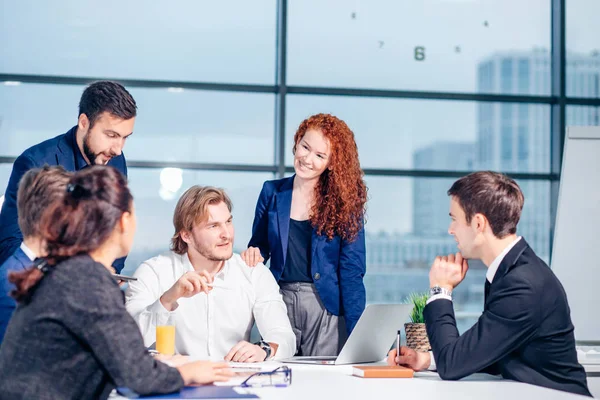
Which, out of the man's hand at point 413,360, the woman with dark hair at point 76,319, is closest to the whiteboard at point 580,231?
the man's hand at point 413,360

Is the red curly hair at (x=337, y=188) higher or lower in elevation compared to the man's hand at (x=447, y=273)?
higher

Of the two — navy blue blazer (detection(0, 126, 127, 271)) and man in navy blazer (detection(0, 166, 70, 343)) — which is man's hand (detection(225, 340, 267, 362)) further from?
man in navy blazer (detection(0, 166, 70, 343))

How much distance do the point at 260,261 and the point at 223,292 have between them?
0.21 meters

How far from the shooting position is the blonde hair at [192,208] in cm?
300

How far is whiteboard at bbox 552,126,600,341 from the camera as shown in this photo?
4.12 metres

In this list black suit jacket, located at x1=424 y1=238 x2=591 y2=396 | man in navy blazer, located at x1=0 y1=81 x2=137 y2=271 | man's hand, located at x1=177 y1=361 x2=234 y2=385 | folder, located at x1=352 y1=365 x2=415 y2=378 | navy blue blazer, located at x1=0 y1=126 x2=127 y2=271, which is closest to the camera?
man's hand, located at x1=177 y1=361 x2=234 y2=385

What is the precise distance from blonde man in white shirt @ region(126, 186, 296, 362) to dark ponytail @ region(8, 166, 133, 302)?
1082mm

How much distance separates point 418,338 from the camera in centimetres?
272

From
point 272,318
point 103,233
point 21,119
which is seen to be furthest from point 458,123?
point 103,233

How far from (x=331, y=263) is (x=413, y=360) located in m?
0.86

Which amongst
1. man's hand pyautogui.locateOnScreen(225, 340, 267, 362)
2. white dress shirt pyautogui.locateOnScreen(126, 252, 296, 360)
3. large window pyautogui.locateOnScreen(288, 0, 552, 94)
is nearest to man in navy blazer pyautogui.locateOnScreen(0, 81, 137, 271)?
white dress shirt pyautogui.locateOnScreen(126, 252, 296, 360)

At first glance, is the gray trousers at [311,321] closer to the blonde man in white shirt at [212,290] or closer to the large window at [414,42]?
the blonde man in white shirt at [212,290]

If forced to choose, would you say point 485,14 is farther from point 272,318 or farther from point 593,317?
point 272,318

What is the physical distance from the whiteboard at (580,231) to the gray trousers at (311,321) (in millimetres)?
1477
